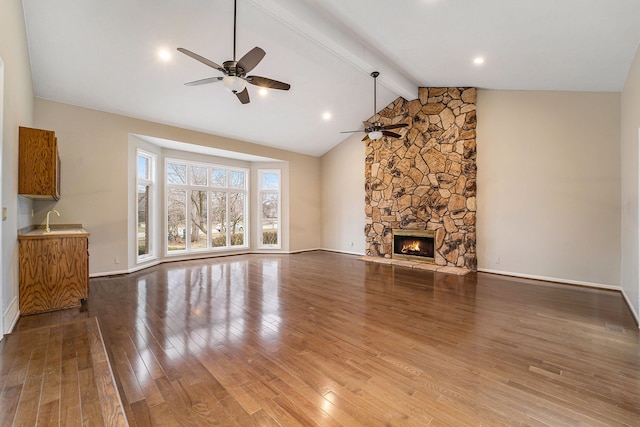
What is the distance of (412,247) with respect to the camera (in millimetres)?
7293

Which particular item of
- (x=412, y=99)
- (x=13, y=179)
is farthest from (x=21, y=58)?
(x=412, y=99)

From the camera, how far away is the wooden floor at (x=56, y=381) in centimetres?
172

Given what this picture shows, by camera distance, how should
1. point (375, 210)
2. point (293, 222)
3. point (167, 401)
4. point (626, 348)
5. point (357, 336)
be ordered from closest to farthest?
point (167, 401)
point (626, 348)
point (357, 336)
point (375, 210)
point (293, 222)

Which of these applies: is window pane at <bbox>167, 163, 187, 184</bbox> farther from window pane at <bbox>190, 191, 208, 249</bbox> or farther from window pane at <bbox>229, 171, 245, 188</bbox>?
window pane at <bbox>229, 171, 245, 188</bbox>

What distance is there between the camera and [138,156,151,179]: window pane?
258 inches

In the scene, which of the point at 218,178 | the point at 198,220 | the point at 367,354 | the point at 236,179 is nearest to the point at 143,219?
the point at 198,220

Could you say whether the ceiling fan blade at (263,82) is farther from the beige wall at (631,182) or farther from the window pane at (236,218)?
the window pane at (236,218)

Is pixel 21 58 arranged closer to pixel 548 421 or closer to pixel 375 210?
pixel 548 421

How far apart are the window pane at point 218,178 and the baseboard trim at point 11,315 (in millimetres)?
5252

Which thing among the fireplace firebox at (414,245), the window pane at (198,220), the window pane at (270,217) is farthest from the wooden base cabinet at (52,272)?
the fireplace firebox at (414,245)

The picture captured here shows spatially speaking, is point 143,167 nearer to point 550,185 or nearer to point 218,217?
point 218,217

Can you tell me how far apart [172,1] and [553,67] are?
5680 millimetres

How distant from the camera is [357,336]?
296cm

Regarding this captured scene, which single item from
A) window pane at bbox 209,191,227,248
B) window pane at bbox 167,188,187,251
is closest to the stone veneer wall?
window pane at bbox 209,191,227,248
